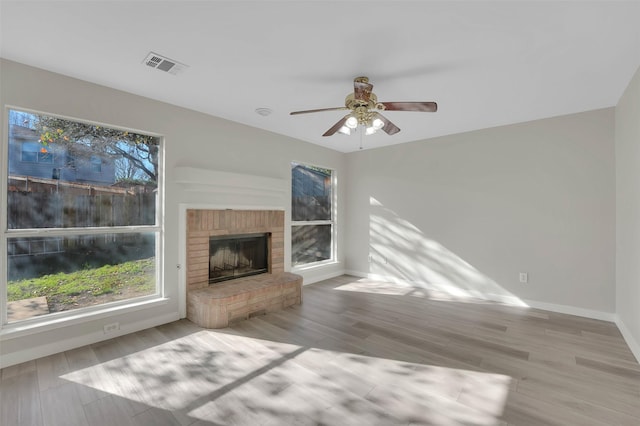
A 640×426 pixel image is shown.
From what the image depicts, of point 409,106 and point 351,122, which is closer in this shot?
point 409,106

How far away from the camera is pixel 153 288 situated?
10.9 feet

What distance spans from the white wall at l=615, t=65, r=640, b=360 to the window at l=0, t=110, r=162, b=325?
16.1 ft

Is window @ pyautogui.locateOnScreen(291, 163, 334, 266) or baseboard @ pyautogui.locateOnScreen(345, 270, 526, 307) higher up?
window @ pyautogui.locateOnScreen(291, 163, 334, 266)

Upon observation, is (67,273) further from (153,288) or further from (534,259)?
(534,259)

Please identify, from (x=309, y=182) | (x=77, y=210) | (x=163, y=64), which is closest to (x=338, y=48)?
(x=163, y=64)

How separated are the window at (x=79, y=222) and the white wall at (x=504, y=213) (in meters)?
3.82

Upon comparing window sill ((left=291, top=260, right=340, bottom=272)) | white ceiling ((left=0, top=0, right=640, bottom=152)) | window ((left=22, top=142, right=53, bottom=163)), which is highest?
white ceiling ((left=0, top=0, right=640, bottom=152))

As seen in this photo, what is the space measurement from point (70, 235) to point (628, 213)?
564cm

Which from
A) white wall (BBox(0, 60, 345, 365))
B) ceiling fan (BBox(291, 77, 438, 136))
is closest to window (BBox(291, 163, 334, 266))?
white wall (BBox(0, 60, 345, 365))

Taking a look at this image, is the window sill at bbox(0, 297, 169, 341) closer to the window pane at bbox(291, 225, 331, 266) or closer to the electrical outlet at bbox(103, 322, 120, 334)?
the electrical outlet at bbox(103, 322, 120, 334)

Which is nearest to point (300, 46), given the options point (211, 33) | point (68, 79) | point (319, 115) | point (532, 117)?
point (211, 33)

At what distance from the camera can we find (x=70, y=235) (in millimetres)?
2771

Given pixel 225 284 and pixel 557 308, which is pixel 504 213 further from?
pixel 225 284

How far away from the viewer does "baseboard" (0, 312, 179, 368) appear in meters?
2.41
